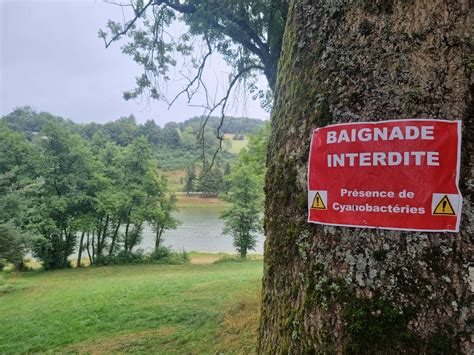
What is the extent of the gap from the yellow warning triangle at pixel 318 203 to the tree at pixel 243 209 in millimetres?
24639

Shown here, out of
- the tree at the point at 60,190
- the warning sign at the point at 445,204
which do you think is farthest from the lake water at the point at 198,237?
the warning sign at the point at 445,204

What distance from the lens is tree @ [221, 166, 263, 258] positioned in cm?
2598

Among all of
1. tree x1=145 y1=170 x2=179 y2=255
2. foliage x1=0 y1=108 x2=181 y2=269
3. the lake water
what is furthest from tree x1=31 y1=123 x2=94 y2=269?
the lake water

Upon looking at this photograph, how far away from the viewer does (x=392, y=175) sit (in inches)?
35.5

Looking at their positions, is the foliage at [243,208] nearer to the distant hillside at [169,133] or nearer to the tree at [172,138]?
the distant hillside at [169,133]

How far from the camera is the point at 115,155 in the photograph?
25953 mm

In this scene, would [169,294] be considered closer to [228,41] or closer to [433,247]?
[228,41]

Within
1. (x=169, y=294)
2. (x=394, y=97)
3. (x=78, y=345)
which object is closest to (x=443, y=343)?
(x=394, y=97)

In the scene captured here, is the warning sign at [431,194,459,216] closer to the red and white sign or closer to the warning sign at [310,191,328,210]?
the red and white sign

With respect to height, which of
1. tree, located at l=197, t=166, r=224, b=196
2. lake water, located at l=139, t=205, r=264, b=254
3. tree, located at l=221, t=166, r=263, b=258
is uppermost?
tree, located at l=197, t=166, r=224, b=196

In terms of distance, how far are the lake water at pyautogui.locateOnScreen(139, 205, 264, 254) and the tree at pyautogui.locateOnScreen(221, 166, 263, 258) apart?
2061mm

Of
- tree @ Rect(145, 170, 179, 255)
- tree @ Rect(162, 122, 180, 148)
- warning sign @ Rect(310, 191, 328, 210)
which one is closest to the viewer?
warning sign @ Rect(310, 191, 328, 210)

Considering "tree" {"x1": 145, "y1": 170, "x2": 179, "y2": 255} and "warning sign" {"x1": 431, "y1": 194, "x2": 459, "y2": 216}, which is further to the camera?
"tree" {"x1": 145, "y1": 170, "x2": 179, "y2": 255}

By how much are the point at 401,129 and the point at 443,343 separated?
53 cm
